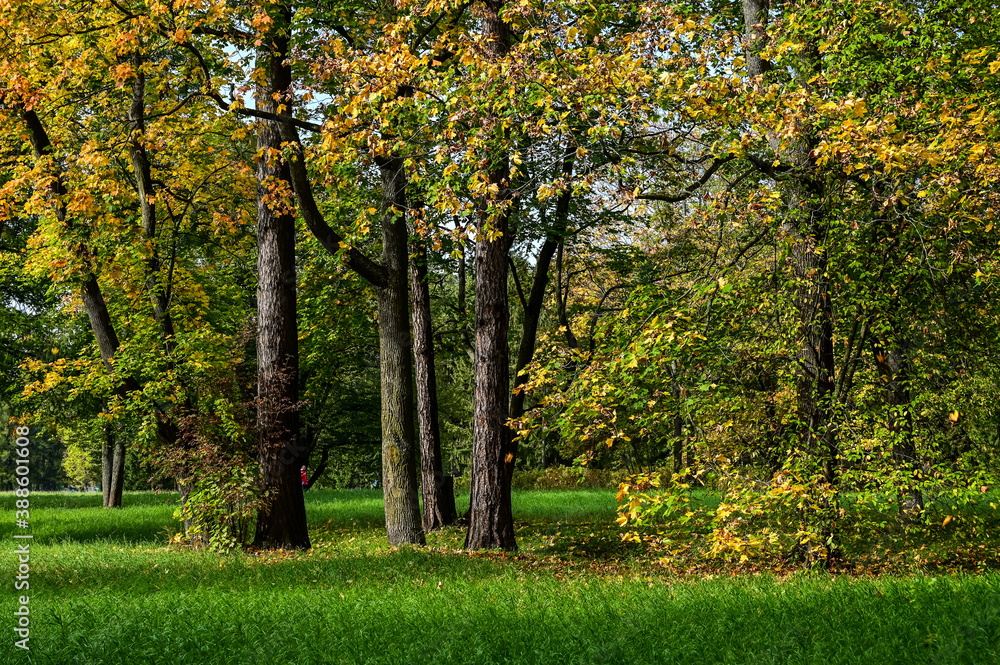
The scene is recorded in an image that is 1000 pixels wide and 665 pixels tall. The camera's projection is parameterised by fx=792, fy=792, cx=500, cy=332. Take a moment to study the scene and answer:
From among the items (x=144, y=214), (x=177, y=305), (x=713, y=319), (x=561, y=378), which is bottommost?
(x=561, y=378)

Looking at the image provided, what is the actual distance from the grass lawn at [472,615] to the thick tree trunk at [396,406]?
237 cm

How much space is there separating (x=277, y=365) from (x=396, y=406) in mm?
2242

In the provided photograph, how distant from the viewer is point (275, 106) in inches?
517

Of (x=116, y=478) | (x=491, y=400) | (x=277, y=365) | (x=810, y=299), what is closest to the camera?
(x=810, y=299)

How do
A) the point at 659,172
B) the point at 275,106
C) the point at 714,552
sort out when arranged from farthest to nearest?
1. the point at 275,106
2. the point at 659,172
3. the point at 714,552

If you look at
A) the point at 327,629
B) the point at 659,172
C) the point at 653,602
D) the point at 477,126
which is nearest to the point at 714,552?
the point at 653,602

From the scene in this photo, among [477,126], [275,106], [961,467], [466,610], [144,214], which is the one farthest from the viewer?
[144,214]

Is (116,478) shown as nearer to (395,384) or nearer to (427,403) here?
(427,403)

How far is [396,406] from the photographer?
1355cm

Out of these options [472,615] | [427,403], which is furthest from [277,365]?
[472,615]

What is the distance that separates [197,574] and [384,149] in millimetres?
5787

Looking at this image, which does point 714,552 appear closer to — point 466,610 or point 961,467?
point 466,610

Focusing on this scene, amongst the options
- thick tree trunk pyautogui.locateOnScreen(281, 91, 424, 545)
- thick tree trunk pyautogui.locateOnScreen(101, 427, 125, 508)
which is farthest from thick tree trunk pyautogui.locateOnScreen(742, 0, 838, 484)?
thick tree trunk pyautogui.locateOnScreen(101, 427, 125, 508)

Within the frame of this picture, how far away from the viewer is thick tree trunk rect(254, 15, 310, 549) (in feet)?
44.4
